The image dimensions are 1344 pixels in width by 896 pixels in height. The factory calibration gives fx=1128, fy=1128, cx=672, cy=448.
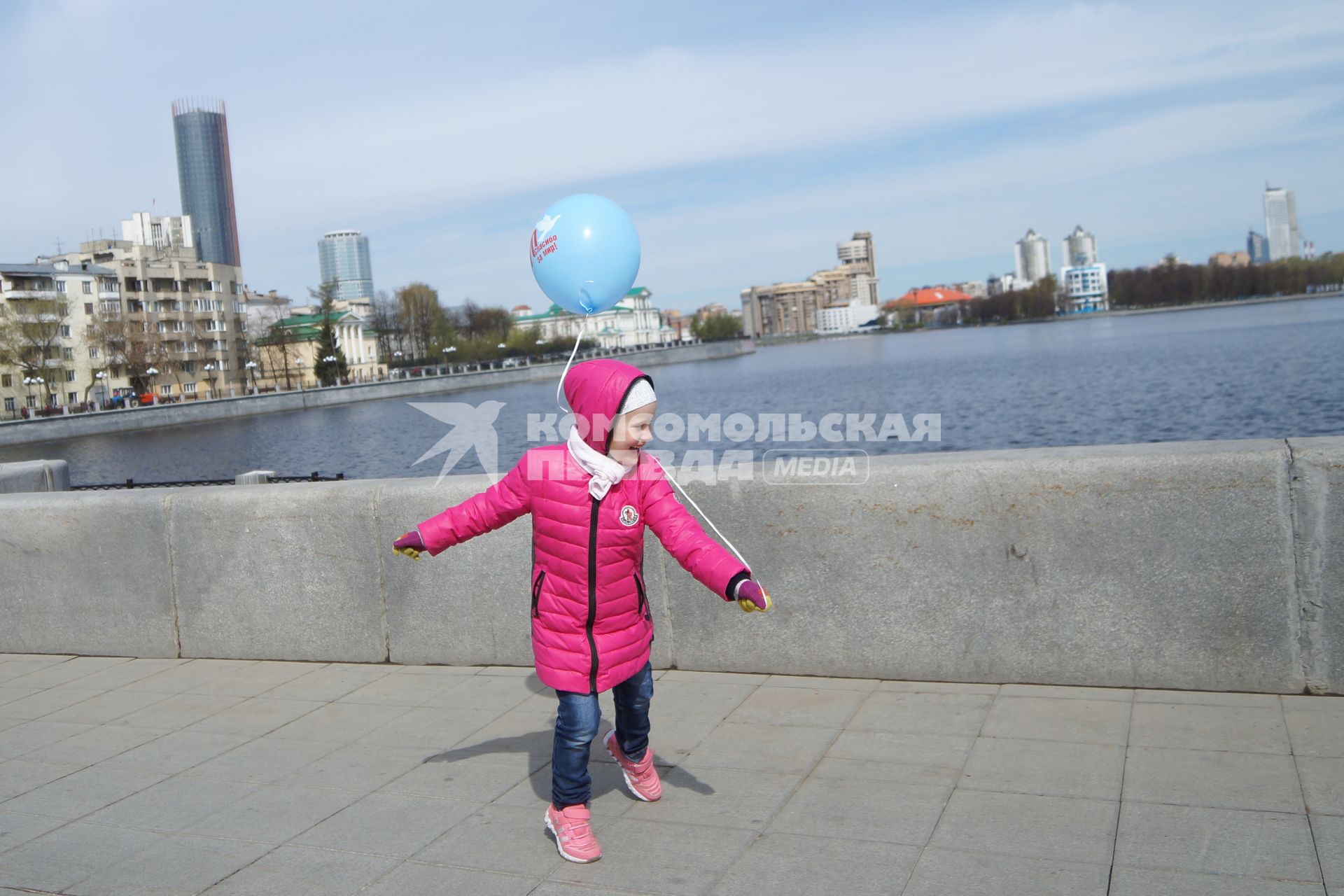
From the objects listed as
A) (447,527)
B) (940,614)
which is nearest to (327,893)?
(447,527)

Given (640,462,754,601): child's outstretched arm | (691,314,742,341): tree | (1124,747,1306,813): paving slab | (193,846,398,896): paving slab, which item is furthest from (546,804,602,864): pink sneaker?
(691,314,742,341): tree

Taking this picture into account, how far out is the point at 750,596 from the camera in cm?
341

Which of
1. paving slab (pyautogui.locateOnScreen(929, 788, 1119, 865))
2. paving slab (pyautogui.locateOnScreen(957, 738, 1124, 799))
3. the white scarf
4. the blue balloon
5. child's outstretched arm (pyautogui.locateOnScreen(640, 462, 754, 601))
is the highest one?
the blue balloon

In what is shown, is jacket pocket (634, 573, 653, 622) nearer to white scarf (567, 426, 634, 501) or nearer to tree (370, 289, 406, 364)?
white scarf (567, 426, 634, 501)

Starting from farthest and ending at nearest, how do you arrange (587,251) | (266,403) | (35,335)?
1. (266,403)
2. (35,335)
3. (587,251)

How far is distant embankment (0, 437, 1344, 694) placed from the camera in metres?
4.41

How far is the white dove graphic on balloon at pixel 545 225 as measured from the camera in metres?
5.27

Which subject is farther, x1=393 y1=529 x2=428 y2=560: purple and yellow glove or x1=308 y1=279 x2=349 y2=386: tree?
x1=308 y1=279 x2=349 y2=386: tree

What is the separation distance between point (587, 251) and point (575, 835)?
2.73 m

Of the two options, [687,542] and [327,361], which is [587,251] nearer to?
[687,542]

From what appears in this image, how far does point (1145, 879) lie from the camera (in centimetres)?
304

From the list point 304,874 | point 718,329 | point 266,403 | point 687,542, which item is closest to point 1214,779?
point 687,542

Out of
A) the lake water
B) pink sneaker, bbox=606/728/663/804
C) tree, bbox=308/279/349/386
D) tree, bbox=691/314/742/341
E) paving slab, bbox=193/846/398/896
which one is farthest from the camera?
tree, bbox=691/314/742/341

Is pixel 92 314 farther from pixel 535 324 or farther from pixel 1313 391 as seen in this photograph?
pixel 1313 391
